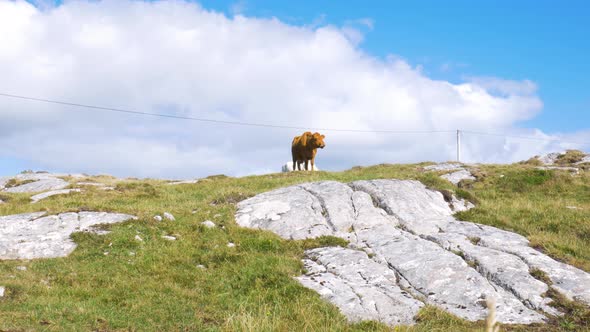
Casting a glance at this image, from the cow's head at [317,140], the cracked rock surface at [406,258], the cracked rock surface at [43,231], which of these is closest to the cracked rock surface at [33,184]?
the cracked rock surface at [43,231]

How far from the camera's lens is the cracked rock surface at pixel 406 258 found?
12117mm

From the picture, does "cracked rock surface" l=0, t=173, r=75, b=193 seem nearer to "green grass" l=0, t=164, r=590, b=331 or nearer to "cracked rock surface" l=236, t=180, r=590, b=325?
"green grass" l=0, t=164, r=590, b=331

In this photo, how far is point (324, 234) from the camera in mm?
17484

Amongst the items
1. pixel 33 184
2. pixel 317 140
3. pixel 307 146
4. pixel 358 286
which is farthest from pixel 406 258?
pixel 33 184

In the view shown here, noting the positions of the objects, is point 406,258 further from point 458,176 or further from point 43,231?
point 458,176

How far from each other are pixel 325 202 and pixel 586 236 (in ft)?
31.2

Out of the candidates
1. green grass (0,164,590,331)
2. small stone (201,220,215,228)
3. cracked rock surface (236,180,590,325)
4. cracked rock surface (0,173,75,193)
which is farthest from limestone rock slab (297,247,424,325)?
cracked rock surface (0,173,75,193)

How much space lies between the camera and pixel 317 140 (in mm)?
36938

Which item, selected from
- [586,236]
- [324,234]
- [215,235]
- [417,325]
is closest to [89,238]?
[215,235]

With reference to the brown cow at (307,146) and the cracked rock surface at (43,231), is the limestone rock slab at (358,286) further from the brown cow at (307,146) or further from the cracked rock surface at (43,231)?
the brown cow at (307,146)

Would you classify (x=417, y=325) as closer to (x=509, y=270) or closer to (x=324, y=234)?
(x=509, y=270)

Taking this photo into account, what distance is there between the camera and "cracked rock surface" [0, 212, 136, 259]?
15.3 metres

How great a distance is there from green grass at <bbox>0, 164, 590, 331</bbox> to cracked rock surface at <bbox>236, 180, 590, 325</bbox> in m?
0.64

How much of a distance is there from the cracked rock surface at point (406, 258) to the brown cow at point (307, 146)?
50.2 ft
